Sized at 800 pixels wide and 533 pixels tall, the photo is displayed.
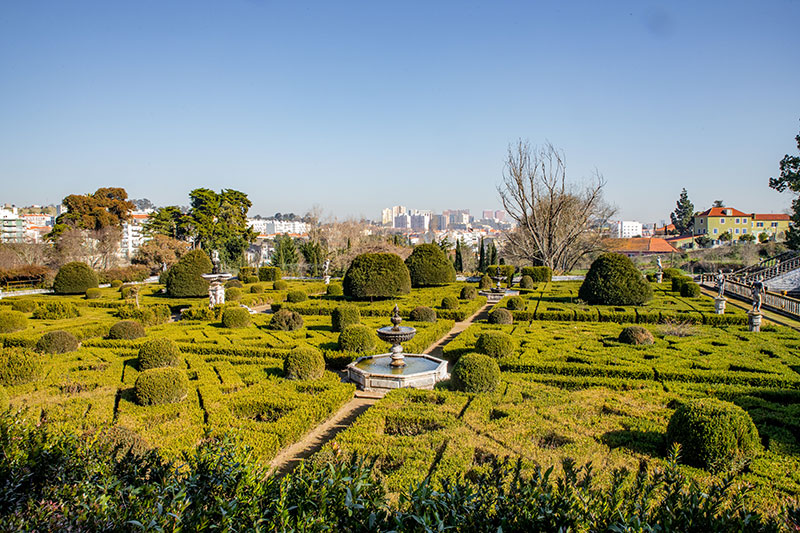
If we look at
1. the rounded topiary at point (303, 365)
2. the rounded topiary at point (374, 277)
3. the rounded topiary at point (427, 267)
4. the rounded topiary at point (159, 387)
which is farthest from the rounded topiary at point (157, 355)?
the rounded topiary at point (427, 267)

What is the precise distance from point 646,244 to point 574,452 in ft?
198

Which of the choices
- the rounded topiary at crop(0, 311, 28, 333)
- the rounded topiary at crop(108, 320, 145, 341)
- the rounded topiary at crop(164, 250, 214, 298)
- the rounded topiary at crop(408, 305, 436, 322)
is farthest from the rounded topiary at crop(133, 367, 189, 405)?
the rounded topiary at crop(164, 250, 214, 298)

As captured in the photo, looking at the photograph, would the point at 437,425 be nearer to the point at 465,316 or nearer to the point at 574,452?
the point at 574,452

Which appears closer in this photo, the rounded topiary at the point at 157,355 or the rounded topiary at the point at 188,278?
the rounded topiary at the point at 157,355

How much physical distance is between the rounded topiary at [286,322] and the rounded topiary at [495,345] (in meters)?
6.45

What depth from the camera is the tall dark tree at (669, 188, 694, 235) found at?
7356 centimetres

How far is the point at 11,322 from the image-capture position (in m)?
14.4

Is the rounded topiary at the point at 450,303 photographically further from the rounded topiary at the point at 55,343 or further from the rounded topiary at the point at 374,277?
the rounded topiary at the point at 55,343

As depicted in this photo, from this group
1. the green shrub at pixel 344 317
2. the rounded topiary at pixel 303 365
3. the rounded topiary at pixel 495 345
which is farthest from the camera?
the green shrub at pixel 344 317

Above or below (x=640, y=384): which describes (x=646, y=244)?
above

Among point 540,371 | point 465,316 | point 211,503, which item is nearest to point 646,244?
point 465,316

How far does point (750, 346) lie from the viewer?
1158 centimetres

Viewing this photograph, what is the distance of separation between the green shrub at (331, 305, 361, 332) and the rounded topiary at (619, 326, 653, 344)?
24.6ft

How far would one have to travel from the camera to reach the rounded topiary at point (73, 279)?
23.6 meters
